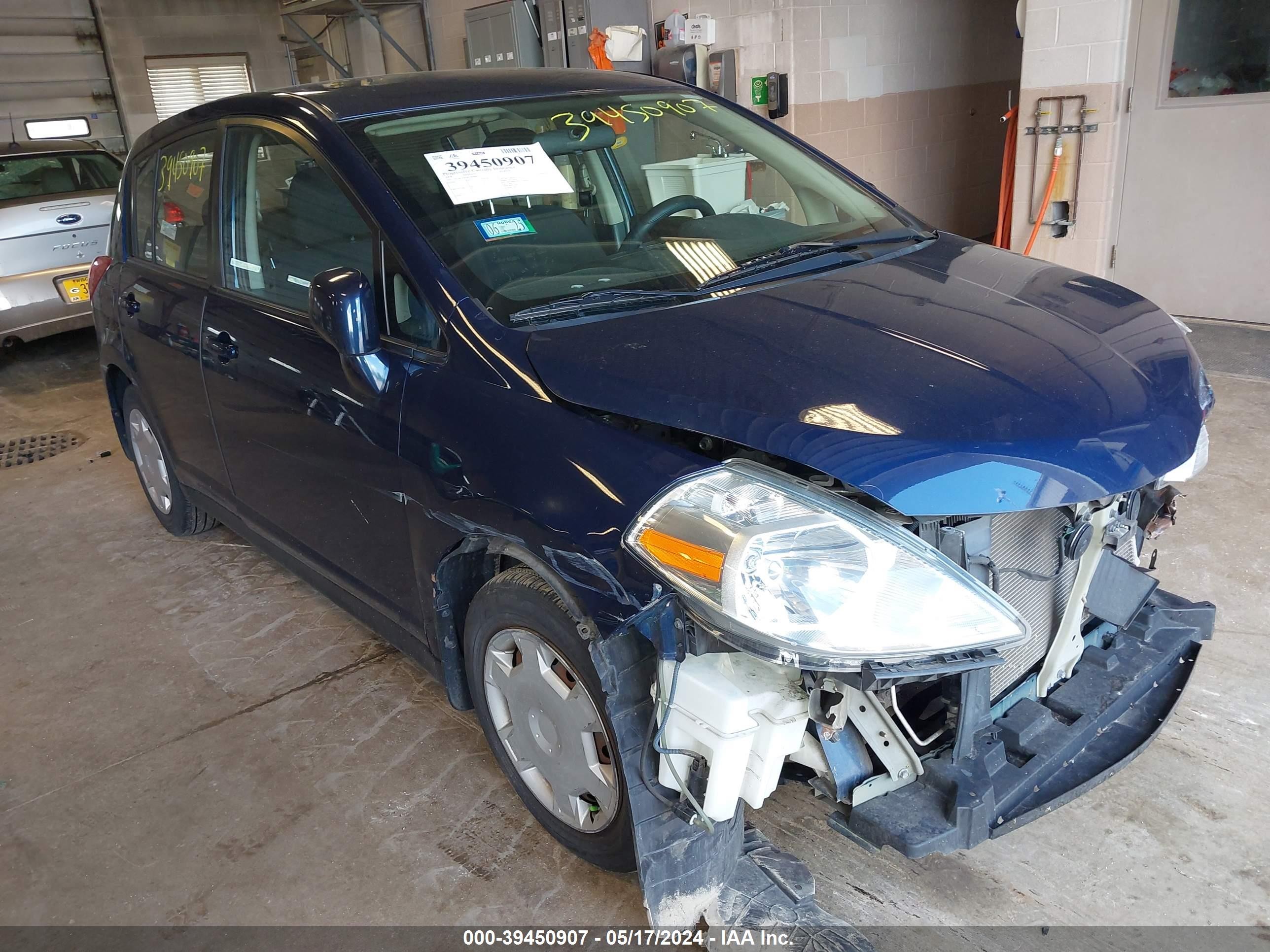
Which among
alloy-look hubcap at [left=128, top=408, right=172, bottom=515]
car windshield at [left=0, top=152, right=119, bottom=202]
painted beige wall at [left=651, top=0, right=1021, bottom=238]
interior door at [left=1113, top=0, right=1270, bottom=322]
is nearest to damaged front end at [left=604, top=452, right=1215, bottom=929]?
alloy-look hubcap at [left=128, top=408, right=172, bottom=515]

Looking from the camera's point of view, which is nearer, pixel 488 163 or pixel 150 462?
pixel 488 163

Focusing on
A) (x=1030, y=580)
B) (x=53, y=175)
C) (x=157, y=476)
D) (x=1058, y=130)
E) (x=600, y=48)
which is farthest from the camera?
(x=53, y=175)

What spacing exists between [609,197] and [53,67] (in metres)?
10.9

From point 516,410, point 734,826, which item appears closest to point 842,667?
point 734,826

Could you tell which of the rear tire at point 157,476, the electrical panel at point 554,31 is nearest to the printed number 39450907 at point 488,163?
the rear tire at point 157,476

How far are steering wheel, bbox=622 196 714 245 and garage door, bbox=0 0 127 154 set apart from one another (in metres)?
10.6

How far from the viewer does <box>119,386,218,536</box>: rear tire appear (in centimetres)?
352

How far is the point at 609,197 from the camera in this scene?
2244mm

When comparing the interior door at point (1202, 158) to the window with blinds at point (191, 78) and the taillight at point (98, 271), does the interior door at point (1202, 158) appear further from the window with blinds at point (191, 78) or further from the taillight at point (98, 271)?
the window with blinds at point (191, 78)

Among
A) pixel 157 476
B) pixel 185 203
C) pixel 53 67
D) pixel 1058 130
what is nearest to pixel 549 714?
pixel 185 203

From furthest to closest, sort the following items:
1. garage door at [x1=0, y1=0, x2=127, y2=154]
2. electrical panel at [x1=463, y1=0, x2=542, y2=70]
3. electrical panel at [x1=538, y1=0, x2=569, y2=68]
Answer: garage door at [x1=0, y1=0, x2=127, y2=154] < electrical panel at [x1=463, y1=0, x2=542, y2=70] < electrical panel at [x1=538, y1=0, x2=569, y2=68]

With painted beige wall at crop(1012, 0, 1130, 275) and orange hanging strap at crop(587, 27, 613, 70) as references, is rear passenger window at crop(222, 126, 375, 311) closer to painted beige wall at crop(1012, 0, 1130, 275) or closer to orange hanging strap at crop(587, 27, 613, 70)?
orange hanging strap at crop(587, 27, 613, 70)

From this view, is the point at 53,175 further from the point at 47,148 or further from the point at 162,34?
the point at 162,34

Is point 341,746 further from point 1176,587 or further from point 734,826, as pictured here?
point 1176,587
